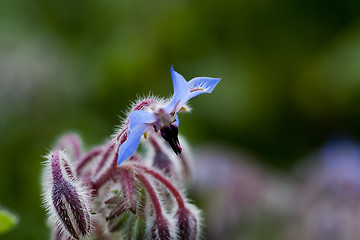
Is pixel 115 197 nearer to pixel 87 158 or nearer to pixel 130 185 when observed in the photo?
pixel 130 185

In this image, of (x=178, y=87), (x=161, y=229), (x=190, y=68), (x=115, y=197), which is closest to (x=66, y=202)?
(x=115, y=197)

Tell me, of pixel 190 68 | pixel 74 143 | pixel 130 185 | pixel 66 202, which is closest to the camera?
pixel 66 202

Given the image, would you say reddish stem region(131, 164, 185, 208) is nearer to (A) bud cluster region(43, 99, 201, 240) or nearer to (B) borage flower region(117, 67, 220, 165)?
(A) bud cluster region(43, 99, 201, 240)

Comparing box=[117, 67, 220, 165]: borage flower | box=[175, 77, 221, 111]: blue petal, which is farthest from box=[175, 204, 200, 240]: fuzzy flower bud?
box=[175, 77, 221, 111]: blue petal

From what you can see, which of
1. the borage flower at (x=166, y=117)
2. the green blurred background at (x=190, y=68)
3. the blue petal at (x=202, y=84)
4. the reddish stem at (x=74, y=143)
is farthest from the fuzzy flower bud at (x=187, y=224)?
the green blurred background at (x=190, y=68)

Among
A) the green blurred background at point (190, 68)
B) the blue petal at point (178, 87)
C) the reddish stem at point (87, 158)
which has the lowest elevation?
the blue petal at point (178, 87)

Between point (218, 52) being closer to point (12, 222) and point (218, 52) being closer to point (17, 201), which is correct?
point (17, 201)

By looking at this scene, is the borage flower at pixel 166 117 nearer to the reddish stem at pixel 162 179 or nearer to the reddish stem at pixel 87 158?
the reddish stem at pixel 162 179

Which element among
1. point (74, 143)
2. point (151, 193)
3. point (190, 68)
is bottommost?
point (151, 193)
